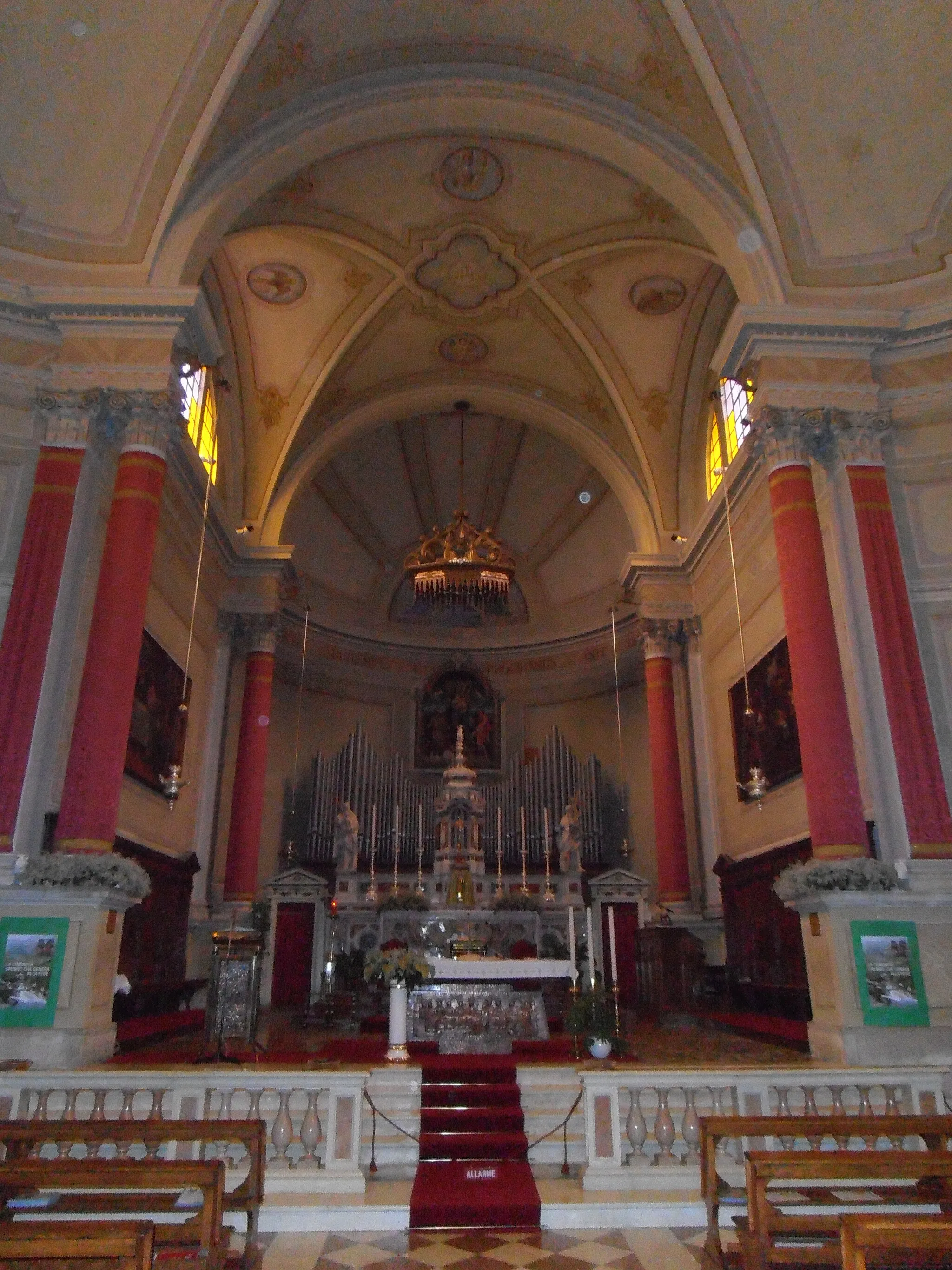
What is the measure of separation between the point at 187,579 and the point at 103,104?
5.53 metres

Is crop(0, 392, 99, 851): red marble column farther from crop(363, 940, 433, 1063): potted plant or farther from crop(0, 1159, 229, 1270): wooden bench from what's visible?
crop(0, 1159, 229, 1270): wooden bench

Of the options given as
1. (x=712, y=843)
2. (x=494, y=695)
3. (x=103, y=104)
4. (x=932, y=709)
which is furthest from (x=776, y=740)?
(x=103, y=104)

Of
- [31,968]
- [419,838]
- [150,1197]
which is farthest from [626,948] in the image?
[150,1197]

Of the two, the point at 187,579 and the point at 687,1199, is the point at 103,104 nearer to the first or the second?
the point at 187,579

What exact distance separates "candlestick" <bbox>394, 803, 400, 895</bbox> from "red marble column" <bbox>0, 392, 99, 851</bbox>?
7.44 metres

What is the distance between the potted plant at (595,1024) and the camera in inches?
284

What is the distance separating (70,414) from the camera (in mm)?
9023

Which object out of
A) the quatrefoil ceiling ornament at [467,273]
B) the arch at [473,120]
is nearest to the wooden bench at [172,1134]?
the arch at [473,120]

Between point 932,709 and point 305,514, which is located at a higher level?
point 305,514

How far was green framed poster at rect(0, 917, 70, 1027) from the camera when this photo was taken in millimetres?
7117

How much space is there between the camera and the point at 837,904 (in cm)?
768

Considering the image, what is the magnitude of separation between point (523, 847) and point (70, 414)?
1020 cm

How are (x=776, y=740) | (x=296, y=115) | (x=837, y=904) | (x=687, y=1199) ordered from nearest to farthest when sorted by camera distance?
(x=687, y=1199) → (x=837, y=904) → (x=296, y=115) → (x=776, y=740)

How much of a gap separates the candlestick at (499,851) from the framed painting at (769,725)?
174 inches
